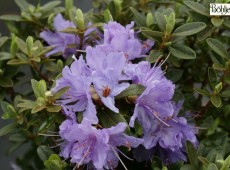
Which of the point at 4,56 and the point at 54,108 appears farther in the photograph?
the point at 4,56

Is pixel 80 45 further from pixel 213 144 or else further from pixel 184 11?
pixel 213 144

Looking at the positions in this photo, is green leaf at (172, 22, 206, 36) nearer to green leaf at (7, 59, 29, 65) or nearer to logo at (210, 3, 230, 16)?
logo at (210, 3, 230, 16)

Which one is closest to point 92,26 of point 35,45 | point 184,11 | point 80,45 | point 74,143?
point 80,45

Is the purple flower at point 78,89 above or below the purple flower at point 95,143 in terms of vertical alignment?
above

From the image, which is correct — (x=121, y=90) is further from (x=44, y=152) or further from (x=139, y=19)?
(x=139, y=19)

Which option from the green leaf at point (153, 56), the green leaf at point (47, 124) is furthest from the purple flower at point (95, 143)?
the green leaf at point (153, 56)

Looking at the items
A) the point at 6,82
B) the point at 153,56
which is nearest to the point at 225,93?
the point at 153,56

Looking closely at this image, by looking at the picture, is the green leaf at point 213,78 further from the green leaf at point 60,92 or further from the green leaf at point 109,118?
the green leaf at point 60,92
